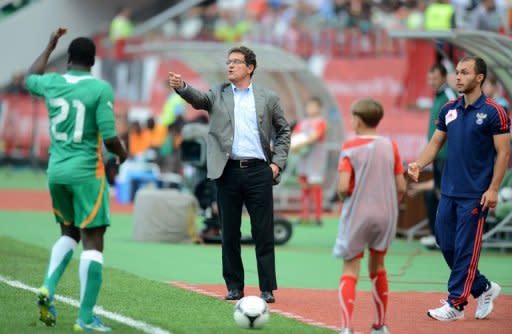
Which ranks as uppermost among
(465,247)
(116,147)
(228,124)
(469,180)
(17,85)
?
(116,147)

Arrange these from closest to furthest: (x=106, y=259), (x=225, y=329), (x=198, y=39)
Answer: (x=225, y=329) → (x=106, y=259) → (x=198, y=39)

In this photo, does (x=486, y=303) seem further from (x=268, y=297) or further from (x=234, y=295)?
(x=234, y=295)

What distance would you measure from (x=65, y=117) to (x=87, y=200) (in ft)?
1.96

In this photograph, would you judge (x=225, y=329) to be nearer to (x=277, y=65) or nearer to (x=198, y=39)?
(x=277, y=65)

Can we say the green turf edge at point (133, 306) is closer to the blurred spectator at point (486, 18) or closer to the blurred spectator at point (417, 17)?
the blurred spectator at point (486, 18)

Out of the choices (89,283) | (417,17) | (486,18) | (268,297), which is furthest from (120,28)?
(89,283)

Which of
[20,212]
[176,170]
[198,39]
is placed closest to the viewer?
[20,212]

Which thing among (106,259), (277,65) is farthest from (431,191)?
(277,65)

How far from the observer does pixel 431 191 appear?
16484 mm

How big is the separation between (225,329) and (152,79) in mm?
23749

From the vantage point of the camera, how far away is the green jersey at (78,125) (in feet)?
29.2

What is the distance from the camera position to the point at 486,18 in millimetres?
24781

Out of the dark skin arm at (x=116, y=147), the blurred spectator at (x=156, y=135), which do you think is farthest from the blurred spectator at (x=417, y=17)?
the dark skin arm at (x=116, y=147)

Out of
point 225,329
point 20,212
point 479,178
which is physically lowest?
point 20,212
